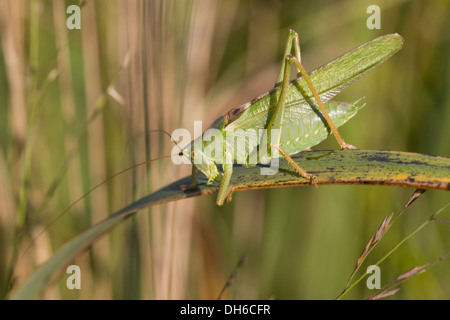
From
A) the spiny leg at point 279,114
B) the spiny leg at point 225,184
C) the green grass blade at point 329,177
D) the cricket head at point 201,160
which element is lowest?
the green grass blade at point 329,177

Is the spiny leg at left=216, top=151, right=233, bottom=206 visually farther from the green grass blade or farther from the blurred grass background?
the blurred grass background

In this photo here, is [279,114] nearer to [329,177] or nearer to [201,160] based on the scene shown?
[201,160]

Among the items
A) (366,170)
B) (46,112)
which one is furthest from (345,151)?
(46,112)

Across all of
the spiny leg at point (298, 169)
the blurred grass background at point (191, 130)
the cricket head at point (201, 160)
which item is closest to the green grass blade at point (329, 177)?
the spiny leg at point (298, 169)

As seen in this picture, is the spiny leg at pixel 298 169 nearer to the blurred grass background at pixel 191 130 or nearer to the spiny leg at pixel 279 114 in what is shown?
the spiny leg at pixel 279 114

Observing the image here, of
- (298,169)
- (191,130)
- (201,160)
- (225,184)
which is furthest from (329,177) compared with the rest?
(191,130)

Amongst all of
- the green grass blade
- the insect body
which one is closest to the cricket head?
the insect body
